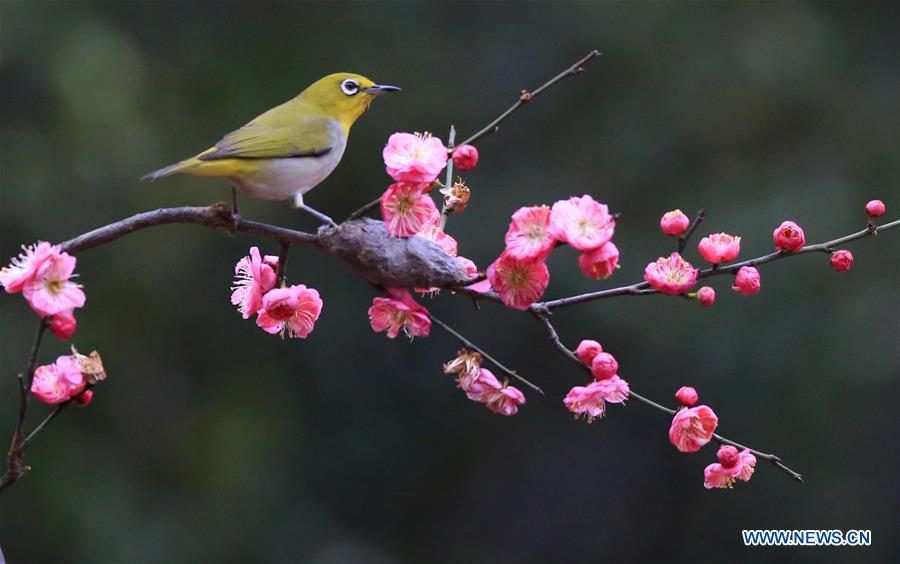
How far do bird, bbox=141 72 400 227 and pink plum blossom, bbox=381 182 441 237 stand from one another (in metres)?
0.36

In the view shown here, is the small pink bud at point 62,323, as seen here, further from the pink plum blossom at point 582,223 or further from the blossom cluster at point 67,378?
the pink plum blossom at point 582,223

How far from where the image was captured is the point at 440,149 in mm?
1759

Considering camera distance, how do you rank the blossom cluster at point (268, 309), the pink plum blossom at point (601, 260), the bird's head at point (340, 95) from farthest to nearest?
the bird's head at point (340, 95) → the blossom cluster at point (268, 309) → the pink plum blossom at point (601, 260)

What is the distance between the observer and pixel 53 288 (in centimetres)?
164

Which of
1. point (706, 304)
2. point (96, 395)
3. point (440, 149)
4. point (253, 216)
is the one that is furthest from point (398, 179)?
point (96, 395)

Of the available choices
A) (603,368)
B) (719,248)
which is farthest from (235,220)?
(719,248)

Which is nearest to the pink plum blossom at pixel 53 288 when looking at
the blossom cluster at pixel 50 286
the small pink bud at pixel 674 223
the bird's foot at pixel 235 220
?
the blossom cluster at pixel 50 286

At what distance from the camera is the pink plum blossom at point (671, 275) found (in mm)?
1705

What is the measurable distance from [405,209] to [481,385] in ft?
1.36

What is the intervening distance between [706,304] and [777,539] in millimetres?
1805

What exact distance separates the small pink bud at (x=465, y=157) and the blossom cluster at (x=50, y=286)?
0.72 meters

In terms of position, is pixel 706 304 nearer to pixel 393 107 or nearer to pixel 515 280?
pixel 515 280

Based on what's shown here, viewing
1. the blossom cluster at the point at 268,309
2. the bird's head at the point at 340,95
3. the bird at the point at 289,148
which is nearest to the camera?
the blossom cluster at the point at 268,309

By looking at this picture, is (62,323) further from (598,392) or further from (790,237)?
(790,237)
